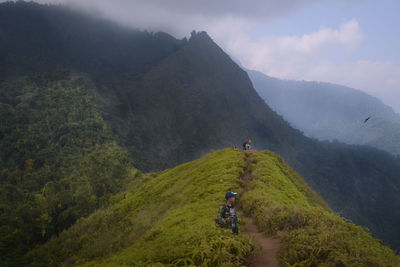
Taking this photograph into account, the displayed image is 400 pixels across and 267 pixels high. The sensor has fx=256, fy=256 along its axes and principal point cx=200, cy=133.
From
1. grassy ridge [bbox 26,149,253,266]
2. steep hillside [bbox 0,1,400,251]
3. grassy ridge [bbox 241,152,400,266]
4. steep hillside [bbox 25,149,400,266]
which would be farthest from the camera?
steep hillside [bbox 0,1,400,251]

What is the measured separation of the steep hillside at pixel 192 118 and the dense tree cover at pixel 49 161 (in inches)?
569

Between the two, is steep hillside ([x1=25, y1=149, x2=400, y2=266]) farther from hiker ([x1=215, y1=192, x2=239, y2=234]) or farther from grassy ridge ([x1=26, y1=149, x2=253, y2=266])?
hiker ([x1=215, y1=192, x2=239, y2=234])

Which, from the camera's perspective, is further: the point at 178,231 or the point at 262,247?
the point at 178,231

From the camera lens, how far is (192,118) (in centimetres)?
16512

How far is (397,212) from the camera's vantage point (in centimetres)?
14325

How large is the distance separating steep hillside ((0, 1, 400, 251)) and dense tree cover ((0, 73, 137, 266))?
14.5 metres

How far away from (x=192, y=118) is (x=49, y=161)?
9491cm

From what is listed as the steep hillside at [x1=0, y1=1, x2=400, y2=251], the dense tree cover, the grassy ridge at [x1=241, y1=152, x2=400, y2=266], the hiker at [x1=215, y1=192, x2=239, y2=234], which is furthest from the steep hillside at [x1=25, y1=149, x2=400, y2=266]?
the steep hillside at [x1=0, y1=1, x2=400, y2=251]

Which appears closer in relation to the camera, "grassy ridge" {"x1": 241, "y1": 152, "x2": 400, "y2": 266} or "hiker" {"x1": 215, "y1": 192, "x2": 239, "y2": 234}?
"grassy ridge" {"x1": 241, "y1": 152, "x2": 400, "y2": 266}

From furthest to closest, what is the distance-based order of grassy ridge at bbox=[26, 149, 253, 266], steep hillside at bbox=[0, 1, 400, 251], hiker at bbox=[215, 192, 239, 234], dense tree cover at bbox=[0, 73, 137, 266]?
steep hillside at bbox=[0, 1, 400, 251] < dense tree cover at bbox=[0, 73, 137, 266] < hiker at bbox=[215, 192, 239, 234] < grassy ridge at bbox=[26, 149, 253, 266]

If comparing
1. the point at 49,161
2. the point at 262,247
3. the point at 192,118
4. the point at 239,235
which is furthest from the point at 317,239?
the point at 192,118

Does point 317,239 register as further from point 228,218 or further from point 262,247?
point 228,218

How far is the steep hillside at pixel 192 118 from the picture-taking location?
136 metres

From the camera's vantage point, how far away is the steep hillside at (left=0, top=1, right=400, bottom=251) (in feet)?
447
